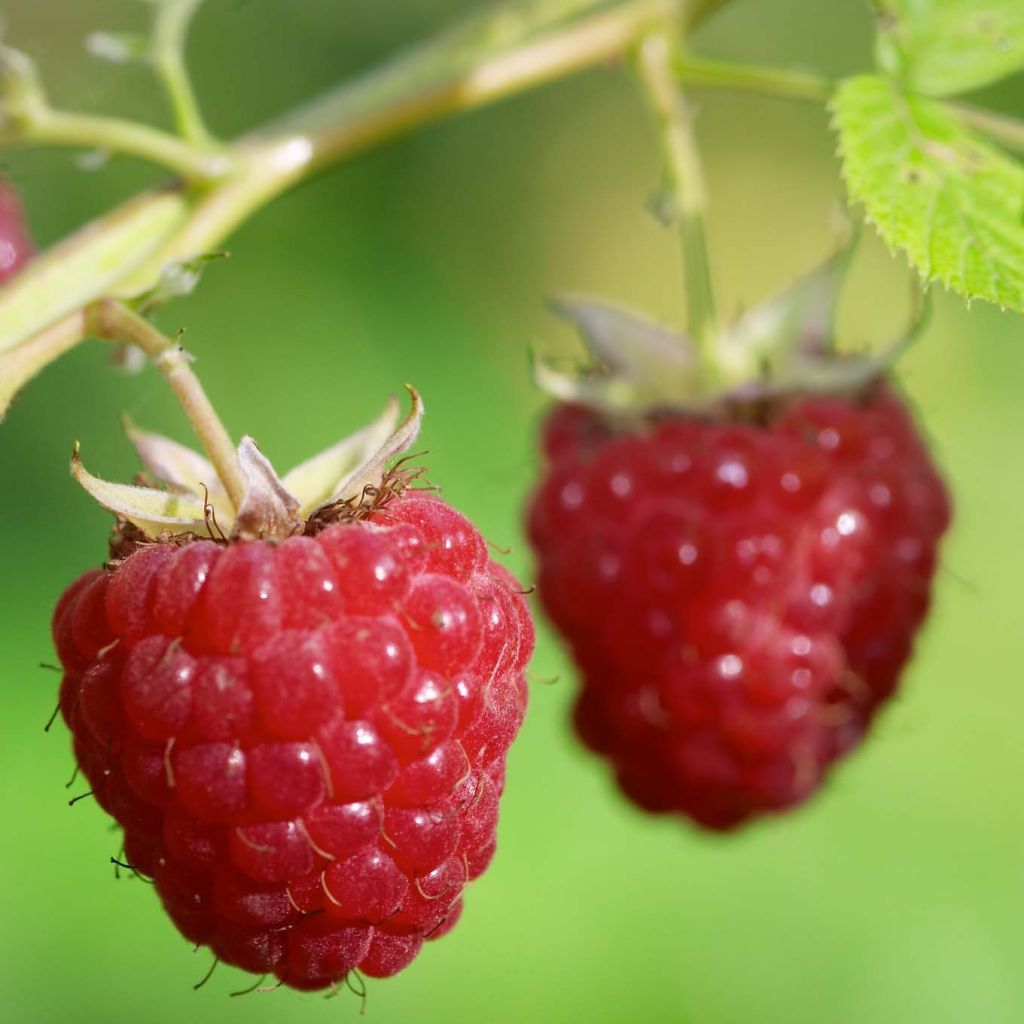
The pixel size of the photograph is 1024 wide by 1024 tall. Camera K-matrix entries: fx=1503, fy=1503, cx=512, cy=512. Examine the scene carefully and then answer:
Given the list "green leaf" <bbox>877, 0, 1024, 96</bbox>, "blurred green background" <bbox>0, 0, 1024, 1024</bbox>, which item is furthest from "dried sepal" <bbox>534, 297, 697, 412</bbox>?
"green leaf" <bbox>877, 0, 1024, 96</bbox>

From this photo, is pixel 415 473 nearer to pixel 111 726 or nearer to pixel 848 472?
pixel 111 726

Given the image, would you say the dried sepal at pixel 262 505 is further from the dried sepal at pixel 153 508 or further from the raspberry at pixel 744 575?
the raspberry at pixel 744 575

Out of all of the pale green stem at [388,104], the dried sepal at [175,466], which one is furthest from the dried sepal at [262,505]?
the pale green stem at [388,104]

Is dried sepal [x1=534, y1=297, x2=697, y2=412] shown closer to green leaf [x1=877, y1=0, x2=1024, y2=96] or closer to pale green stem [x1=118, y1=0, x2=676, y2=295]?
pale green stem [x1=118, y1=0, x2=676, y2=295]

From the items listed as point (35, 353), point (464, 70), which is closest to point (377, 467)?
point (35, 353)

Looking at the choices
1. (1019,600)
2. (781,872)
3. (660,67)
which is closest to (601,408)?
(660,67)

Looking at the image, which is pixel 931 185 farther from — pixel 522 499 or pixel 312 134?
pixel 522 499
